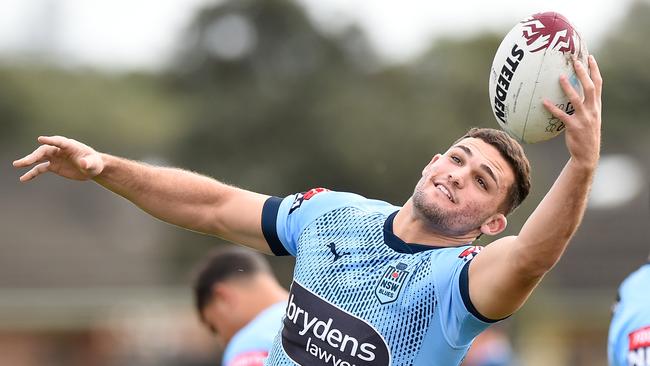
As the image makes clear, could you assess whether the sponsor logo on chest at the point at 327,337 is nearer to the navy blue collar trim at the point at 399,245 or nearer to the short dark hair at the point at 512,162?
the navy blue collar trim at the point at 399,245

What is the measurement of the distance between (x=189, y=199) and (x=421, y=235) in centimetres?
124

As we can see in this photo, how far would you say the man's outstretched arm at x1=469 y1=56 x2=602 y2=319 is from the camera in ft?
14.1

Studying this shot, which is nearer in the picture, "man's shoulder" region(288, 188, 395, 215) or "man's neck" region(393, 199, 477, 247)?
"man's neck" region(393, 199, 477, 247)

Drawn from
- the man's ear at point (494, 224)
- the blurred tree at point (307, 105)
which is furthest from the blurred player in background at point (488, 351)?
the blurred tree at point (307, 105)

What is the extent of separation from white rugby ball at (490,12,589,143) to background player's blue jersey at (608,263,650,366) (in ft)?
4.18

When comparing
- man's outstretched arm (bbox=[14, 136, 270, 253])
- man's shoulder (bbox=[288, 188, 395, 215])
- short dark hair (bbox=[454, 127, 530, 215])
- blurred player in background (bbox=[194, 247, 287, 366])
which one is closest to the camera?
short dark hair (bbox=[454, 127, 530, 215])

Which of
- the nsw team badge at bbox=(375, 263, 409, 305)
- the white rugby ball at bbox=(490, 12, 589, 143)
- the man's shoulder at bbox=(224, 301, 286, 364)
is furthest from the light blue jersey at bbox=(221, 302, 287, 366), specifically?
the white rugby ball at bbox=(490, 12, 589, 143)

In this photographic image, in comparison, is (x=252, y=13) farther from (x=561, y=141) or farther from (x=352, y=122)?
(x=561, y=141)

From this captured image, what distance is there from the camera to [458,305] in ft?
15.8

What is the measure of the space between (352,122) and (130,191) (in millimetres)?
22746

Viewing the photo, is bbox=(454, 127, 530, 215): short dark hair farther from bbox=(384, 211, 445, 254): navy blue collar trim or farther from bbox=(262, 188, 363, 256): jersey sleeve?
bbox=(262, 188, 363, 256): jersey sleeve

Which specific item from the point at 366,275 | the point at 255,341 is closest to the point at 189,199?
the point at 366,275

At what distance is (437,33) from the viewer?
39438mm

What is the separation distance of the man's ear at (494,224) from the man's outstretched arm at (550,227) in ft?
1.61
